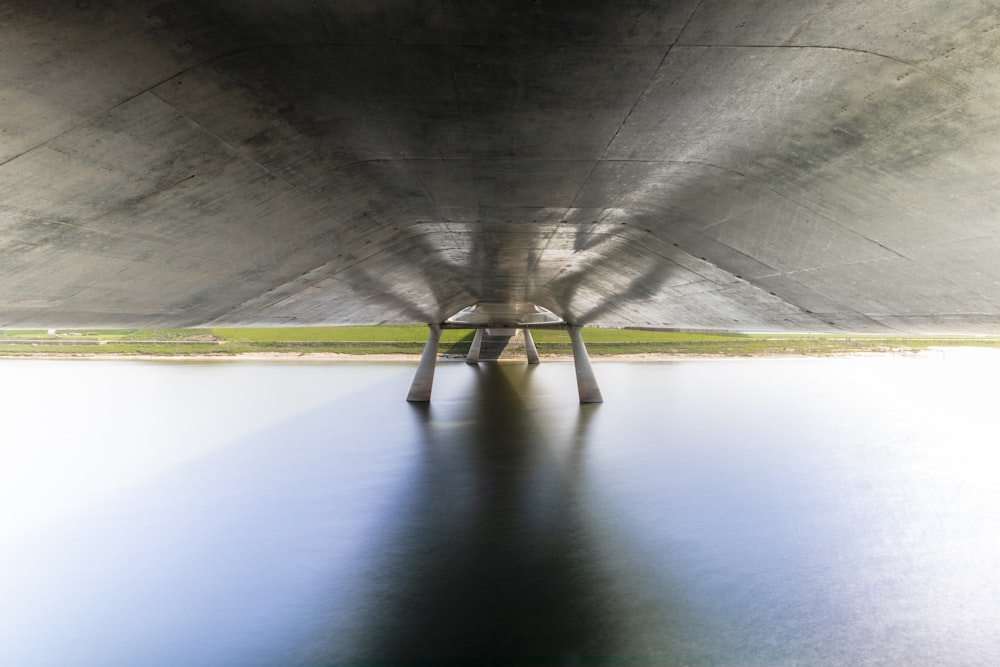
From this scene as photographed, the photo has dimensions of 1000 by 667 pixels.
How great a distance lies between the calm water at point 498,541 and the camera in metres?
7.58

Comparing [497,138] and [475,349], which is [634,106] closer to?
[497,138]

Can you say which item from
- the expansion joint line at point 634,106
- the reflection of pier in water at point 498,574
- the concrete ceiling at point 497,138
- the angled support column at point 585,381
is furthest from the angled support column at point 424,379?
the expansion joint line at point 634,106

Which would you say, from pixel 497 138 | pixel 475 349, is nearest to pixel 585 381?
pixel 497 138

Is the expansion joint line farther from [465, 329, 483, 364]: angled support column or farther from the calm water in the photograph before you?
[465, 329, 483, 364]: angled support column

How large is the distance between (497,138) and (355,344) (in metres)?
65.0

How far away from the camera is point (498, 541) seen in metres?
11.1

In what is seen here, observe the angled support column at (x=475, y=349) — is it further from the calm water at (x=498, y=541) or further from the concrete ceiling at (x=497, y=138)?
the concrete ceiling at (x=497, y=138)

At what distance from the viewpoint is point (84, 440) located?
74.5 feet

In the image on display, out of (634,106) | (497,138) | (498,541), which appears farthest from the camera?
(498,541)

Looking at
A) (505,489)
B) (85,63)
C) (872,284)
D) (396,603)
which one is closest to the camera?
(85,63)

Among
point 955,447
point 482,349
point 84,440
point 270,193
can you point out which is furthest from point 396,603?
point 482,349

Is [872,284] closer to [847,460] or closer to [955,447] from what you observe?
[847,460]

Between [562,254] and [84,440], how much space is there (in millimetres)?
22229

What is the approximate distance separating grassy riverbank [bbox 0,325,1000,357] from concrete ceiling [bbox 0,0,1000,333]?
59.3 m
